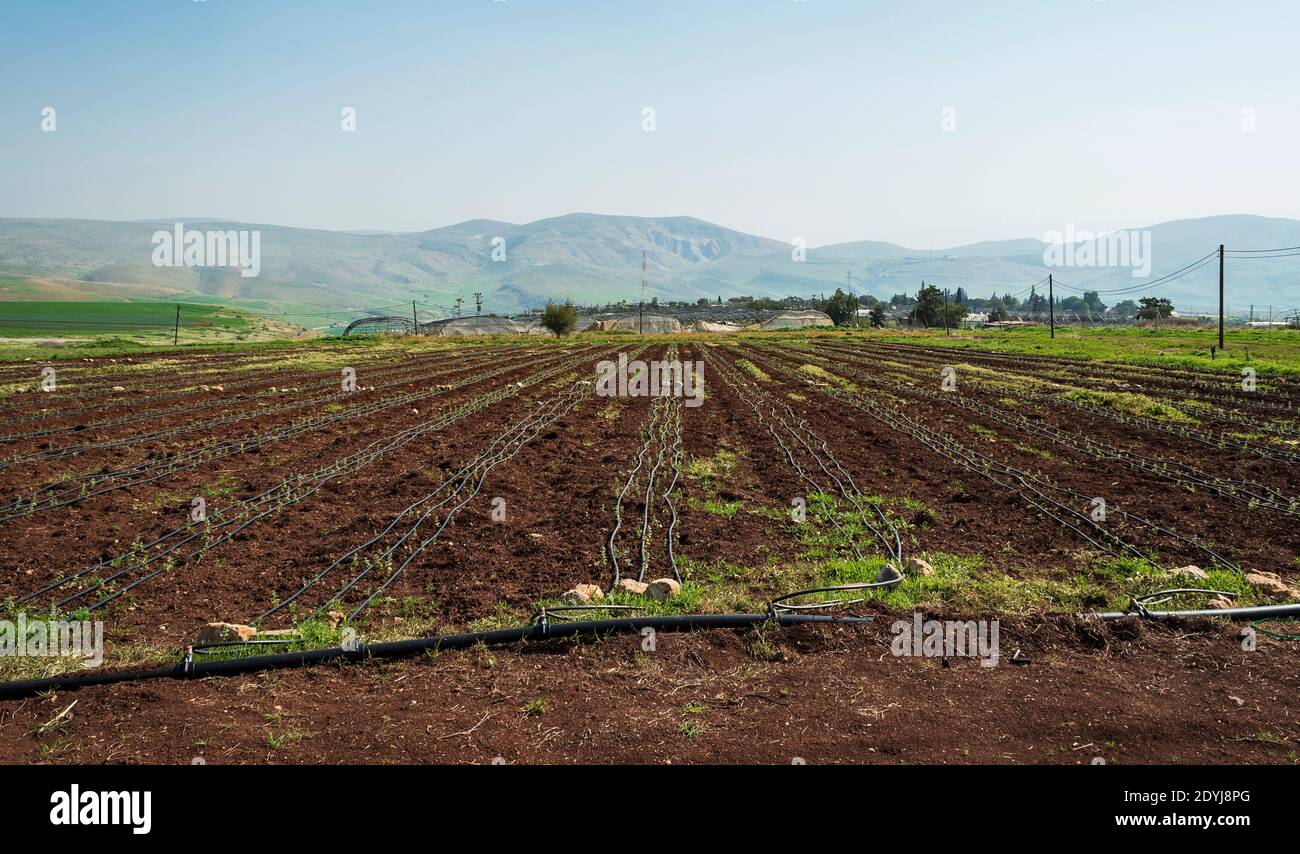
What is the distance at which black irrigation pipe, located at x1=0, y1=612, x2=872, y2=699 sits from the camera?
492 centimetres

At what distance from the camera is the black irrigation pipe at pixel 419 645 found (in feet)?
16.1

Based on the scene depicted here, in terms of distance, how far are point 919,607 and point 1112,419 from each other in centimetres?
1291

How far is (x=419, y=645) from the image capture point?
213 inches

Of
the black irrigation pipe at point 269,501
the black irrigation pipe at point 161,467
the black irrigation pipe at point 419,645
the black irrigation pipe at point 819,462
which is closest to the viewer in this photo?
the black irrigation pipe at point 419,645

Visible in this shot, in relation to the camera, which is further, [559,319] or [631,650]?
[559,319]

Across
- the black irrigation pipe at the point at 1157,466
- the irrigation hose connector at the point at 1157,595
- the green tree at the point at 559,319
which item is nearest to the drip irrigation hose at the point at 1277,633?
the irrigation hose connector at the point at 1157,595

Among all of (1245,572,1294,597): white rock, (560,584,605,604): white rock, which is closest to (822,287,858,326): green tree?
(1245,572,1294,597): white rock

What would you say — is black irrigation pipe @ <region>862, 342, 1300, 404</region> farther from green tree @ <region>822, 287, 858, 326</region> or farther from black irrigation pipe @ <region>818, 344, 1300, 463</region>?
green tree @ <region>822, 287, 858, 326</region>

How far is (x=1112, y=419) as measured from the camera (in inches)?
639

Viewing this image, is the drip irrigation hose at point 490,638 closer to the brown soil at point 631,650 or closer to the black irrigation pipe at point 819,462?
the brown soil at point 631,650

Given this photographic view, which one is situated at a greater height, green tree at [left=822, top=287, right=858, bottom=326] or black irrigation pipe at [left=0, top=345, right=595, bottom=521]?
green tree at [left=822, top=287, right=858, bottom=326]

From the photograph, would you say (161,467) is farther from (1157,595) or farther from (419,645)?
(1157,595)

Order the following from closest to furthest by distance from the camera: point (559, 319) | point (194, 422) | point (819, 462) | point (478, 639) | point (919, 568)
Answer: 1. point (478, 639)
2. point (919, 568)
3. point (819, 462)
4. point (194, 422)
5. point (559, 319)

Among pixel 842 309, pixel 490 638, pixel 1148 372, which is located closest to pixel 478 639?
pixel 490 638
